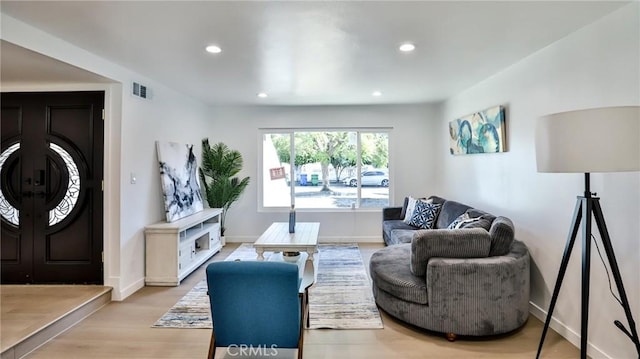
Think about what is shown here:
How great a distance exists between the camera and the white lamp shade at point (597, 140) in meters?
1.86

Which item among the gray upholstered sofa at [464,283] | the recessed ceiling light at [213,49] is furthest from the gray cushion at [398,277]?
the recessed ceiling light at [213,49]

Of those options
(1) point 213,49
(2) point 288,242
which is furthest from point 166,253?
(1) point 213,49

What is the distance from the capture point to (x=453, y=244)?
2842 millimetres

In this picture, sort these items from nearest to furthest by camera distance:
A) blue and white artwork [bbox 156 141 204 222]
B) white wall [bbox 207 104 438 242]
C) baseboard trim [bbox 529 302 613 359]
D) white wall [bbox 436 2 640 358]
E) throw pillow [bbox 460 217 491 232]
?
white wall [bbox 436 2 640 358]
baseboard trim [bbox 529 302 613 359]
throw pillow [bbox 460 217 491 232]
blue and white artwork [bbox 156 141 204 222]
white wall [bbox 207 104 438 242]

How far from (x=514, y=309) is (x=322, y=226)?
12.5ft

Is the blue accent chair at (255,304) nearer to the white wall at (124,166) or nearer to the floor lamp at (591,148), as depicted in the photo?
the floor lamp at (591,148)

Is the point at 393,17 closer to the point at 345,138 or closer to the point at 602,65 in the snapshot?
the point at 602,65

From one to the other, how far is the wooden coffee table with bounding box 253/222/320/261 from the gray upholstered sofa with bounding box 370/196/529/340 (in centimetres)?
105

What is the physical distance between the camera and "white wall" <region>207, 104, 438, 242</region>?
20.2 ft

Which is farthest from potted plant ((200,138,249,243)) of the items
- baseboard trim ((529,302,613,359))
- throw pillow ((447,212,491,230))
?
baseboard trim ((529,302,613,359))

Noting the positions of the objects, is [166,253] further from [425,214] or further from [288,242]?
[425,214]

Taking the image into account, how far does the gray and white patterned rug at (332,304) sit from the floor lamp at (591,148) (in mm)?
1714

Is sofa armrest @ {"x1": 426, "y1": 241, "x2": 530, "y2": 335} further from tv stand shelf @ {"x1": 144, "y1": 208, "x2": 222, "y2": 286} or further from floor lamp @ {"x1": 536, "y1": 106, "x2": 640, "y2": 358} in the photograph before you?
tv stand shelf @ {"x1": 144, "y1": 208, "x2": 222, "y2": 286}

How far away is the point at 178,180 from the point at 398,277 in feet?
10.9
